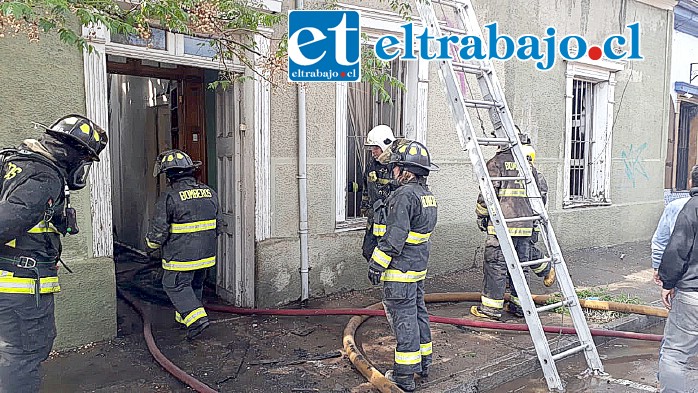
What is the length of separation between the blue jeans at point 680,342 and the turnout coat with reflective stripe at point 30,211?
3.93 meters

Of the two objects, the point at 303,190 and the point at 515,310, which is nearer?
the point at 515,310

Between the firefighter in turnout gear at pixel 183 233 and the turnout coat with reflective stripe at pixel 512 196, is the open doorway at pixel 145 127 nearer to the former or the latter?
the firefighter in turnout gear at pixel 183 233

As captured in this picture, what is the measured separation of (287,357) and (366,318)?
1079 mm

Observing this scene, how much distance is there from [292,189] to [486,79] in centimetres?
236

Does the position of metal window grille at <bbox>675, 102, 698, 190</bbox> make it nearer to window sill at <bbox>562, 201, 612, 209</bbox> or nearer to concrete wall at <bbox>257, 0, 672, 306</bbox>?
concrete wall at <bbox>257, 0, 672, 306</bbox>

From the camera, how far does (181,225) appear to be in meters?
4.96

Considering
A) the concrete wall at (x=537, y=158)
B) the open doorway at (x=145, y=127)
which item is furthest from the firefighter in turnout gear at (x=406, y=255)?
the open doorway at (x=145, y=127)

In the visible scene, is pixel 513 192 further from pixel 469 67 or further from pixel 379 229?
pixel 379 229

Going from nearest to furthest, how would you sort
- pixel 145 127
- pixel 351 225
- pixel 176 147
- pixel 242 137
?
pixel 242 137, pixel 351 225, pixel 176 147, pixel 145 127

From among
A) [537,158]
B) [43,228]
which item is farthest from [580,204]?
[43,228]

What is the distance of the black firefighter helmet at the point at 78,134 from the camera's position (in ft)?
10.6

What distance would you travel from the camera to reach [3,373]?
3074 mm

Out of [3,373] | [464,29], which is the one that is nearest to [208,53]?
[464,29]

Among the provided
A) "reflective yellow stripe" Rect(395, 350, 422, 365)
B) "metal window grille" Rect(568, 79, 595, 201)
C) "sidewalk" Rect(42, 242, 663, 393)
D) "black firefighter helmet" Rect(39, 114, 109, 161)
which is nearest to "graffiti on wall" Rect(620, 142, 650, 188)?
"metal window grille" Rect(568, 79, 595, 201)
